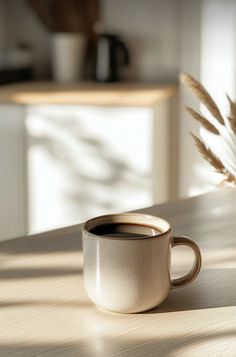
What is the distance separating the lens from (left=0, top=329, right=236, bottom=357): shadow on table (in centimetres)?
79

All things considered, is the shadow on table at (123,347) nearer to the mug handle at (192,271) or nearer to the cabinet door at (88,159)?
the mug handle at (192,271)

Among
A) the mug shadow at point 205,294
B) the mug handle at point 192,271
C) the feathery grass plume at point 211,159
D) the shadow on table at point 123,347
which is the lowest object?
the mug shadow at point 205,294

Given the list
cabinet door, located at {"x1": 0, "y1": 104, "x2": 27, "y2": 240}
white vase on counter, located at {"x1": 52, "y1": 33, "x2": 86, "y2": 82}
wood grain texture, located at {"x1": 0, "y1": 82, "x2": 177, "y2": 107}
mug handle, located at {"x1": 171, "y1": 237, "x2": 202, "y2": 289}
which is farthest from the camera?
white vase on counter, located at {"x1": 52, "y1": 33, "x2": 86, "y2": 82}

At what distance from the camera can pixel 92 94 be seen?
303 cm

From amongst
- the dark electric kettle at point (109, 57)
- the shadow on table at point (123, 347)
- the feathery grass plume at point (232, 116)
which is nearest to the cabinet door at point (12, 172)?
the dark electric kettle at point (109, 57)

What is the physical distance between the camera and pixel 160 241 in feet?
2.91

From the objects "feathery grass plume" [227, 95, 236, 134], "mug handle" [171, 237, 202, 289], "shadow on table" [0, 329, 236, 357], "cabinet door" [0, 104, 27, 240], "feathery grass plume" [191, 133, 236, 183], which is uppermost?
"feathery grass plume" [227, 95, 236, 134]

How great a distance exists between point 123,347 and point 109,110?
2264mm

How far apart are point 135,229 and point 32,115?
2233 mm

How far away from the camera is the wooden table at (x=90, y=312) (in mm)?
811

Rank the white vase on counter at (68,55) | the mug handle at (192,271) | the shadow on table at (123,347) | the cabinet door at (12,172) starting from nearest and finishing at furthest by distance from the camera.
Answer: the shadow on table at (123,347)
the mug handle at (192,271)
the cabinet door at (12,172)
the white vase on counter at (68,55)

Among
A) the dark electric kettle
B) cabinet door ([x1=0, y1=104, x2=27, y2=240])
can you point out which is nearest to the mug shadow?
cabinet door ([x1=0, y1=104, x2=27, y2=240])

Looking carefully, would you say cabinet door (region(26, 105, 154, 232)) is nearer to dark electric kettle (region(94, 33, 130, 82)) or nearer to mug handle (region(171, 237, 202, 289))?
dark electric kettle (region(94, 33, 130, 82))

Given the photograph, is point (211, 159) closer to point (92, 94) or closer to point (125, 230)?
point (125, 230)
